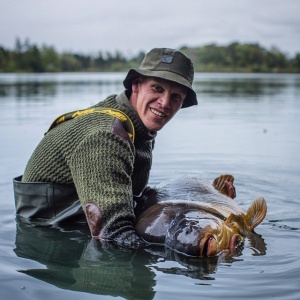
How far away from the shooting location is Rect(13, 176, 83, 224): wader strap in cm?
497

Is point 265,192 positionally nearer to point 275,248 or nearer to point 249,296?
point 275,248

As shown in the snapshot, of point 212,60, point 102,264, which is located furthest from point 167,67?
point 212,60

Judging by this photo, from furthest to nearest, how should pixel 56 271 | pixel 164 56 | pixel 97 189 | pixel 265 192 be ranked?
pixel 265 192
pixel 164 56
pixel 97 189
pixel 56 271

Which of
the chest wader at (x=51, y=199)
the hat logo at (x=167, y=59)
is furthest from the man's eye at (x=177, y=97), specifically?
the chest wader at (x=51, y=199)

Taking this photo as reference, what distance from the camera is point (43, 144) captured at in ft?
16.5

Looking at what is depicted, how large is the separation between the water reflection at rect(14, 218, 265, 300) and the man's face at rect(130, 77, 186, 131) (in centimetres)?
111

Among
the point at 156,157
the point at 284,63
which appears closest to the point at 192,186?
the point at 156,157

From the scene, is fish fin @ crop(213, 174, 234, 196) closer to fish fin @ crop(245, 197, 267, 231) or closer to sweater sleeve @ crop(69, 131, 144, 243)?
fish fin @ crop(245, 197, 267, 231)

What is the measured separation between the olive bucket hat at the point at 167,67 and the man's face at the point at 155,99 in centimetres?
8

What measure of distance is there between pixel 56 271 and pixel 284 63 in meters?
114

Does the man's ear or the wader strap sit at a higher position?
the man's ear

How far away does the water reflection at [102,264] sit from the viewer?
3.66m

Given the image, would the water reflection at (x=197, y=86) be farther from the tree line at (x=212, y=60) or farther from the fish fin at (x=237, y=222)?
the tree line at (x=212, y=60)

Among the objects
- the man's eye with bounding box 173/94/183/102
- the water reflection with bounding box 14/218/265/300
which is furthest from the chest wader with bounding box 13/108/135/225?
the man's eye with bounding box 173/94/183/102
